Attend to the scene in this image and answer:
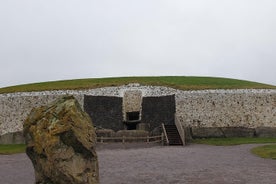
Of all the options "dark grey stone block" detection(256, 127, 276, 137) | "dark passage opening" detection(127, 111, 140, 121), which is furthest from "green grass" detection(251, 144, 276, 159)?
"dark passage opening" detection(127, 111, 140, 121)

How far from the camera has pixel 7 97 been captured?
36.4 metres

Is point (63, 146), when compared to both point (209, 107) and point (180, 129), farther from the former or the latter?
point (209, 107)

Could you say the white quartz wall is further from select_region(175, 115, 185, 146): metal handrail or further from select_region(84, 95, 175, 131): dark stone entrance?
select_region(175, 115, 185, 146): metal handrail

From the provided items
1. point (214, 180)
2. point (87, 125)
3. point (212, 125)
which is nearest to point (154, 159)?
point (214, 180)

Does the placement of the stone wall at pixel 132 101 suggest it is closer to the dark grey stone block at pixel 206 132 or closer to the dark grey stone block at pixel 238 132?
the dark grey stone block at pixel 206 132

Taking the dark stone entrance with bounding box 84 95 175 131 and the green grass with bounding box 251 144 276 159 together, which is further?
the dark stone entrance with bounding box 84 95 175 131

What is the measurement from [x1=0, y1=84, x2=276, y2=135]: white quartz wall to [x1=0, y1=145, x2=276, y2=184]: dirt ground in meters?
12.5

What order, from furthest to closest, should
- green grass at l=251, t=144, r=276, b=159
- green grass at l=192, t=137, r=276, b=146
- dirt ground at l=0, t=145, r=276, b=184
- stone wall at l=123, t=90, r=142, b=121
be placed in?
1. stone wall at l=123, t=90, r=142, b=121
2. green grass at l=192, t=137, r=276, b=146
3. green grass at l=251, t=144, r=276, b=159
4. dirt ground at l=0, t=145, r=276, b=184

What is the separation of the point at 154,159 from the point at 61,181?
38.2 ft

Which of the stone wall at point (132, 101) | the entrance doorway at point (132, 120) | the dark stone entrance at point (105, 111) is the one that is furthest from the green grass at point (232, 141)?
the dark stone entrance at point (105, 111)

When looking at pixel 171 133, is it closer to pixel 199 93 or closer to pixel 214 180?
pixel 199 93

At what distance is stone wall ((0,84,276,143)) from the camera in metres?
35.3

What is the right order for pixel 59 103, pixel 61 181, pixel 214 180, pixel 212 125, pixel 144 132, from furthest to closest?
pixel 212 125, pixel 144 132, pixel 214 180, pixel 59 103, pixel 61 181

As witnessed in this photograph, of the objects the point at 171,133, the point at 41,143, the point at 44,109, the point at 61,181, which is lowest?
the point at 171,133
